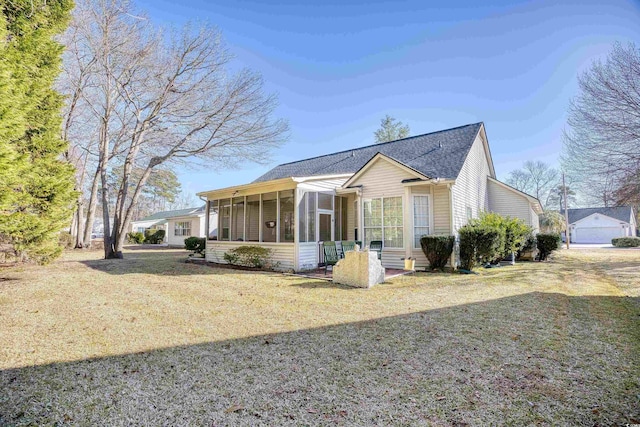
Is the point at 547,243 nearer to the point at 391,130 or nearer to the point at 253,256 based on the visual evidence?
the point at 253,256

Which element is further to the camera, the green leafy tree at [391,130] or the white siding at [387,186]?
the green leafy tree at [391,130]

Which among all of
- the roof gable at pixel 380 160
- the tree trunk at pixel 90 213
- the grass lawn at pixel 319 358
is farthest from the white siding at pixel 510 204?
the tree trunk at pixel 90 213

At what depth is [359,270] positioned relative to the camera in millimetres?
8172

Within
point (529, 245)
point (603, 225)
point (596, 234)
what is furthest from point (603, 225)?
point (529, 245)

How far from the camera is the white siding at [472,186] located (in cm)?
1185

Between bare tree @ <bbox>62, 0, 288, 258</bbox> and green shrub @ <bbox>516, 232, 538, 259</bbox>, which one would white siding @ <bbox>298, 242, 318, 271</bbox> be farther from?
green shrub @ <bbox>516, 232, 538, 259</bbox>

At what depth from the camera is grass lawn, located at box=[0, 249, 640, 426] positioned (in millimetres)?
2551

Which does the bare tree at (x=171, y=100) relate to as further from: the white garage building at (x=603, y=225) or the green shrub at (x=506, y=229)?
the white garage building at (x=603, y=225)

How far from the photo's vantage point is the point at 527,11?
29.8 feet

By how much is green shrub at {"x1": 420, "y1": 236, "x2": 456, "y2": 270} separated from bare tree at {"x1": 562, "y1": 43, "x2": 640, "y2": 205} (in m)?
9.21

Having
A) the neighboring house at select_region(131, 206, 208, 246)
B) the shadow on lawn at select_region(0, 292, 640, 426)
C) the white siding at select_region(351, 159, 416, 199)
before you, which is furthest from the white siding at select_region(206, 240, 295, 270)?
the neighboring house at select_region(131, 206, 208, 246)

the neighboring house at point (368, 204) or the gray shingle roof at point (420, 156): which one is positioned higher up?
the gray shingle roof at point (420, 156)

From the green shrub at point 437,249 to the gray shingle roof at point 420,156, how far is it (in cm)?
240

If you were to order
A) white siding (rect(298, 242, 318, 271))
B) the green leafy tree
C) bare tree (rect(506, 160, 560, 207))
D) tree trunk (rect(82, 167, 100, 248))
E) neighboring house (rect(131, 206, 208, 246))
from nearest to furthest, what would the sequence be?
white siding (rect(298, 242, 318, 271))
tree trunk (rect(82, 167, 100, 248))
neighboring house (rect(131, 206, 208, 246))
the green leafy tree
bare tree (rect(506, 160, 560, 207))
